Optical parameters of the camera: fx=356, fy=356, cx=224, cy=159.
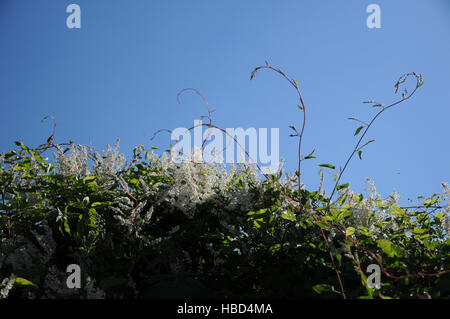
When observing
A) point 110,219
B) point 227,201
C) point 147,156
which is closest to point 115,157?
point 147,156

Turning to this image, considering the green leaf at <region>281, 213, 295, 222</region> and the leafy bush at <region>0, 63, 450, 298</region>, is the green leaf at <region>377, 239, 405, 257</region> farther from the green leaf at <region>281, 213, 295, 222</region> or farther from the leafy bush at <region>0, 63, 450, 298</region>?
the green leaf at <region>281, 213, 295, 222</region>

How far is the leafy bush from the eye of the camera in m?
1.73

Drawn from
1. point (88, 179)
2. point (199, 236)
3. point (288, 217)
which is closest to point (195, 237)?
point (199, 236)

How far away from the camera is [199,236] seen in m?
2.09

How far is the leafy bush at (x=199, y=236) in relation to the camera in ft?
5.69

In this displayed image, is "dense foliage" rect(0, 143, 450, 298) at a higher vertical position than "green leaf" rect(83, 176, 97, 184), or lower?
lower

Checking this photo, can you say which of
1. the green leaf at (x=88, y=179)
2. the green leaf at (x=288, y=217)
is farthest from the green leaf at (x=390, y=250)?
the green leaf at (x=88, y=179)

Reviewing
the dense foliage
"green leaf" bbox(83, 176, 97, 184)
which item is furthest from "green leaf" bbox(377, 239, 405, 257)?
"green leaf" bbox(83, 176, 97, 184)

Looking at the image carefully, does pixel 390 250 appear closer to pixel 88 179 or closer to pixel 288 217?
pixel 288 217

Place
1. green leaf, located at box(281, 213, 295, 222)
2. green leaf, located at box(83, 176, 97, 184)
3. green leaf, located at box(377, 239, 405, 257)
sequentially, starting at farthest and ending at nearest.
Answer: green leaf, located at box(83, 176, 97, 184) < green leaf, located at box(281, 213, 295, 222) < green leaf, located at box(377, 239, 405, 257)

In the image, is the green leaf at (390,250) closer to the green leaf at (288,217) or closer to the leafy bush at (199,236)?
the leafy bush at (199,236)

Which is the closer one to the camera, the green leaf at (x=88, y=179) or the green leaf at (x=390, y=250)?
the green leaf at (x=390, y=250)
